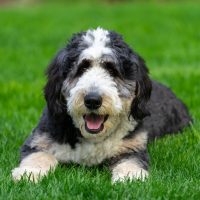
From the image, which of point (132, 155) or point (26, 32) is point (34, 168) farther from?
point (26, 32)

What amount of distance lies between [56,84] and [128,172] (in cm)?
102

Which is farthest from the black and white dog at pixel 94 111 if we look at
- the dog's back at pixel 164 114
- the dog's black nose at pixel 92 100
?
the dog's back at pixel 164 114

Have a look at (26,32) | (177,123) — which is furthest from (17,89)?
(26,32)

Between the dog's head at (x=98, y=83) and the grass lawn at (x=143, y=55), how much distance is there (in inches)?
18.4

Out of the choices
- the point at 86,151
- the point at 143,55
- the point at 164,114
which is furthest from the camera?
the point at 143,55

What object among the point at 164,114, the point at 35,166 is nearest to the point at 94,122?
the point at 35,166

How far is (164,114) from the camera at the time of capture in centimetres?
790

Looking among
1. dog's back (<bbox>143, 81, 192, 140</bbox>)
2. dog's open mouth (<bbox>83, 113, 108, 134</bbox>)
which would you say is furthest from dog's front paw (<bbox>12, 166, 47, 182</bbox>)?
dog's back (<bbox>143, 81, 192, 140</bbox>)

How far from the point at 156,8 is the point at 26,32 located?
6.29 m

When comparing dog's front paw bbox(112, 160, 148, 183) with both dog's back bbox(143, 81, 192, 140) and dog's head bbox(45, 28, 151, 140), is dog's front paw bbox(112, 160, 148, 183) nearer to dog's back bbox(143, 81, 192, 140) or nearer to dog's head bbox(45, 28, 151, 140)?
dog's head bbox(45, 28, 151, 140)

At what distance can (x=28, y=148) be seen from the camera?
6.43m

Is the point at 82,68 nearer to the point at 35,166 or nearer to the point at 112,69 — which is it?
the point at 112,69

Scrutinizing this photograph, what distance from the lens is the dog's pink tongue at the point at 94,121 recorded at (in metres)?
6.02

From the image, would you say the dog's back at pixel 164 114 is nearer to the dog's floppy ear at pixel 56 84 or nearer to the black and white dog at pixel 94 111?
the black and white dog at pixel 94 111
